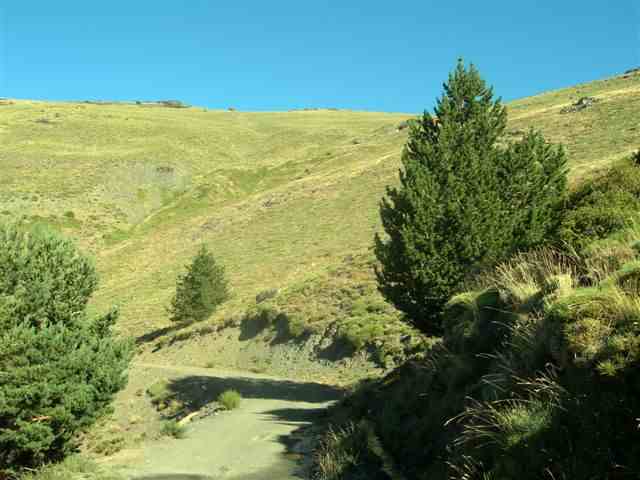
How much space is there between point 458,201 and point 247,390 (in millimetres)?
12550

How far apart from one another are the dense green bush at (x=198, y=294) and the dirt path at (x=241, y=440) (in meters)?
15.9

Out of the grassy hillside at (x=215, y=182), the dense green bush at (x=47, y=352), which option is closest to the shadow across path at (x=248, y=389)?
the dense green bush at (x=47, y=352)

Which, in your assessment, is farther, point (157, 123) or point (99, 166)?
point (157, 123)

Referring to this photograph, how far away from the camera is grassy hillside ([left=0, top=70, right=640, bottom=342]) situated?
166ft

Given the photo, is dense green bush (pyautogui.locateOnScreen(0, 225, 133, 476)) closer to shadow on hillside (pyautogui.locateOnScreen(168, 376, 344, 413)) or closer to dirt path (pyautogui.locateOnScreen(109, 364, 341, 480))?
dirt path (pyautogui.locateOnScreen(109, 364, 341, 480))

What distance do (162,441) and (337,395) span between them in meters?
7.83

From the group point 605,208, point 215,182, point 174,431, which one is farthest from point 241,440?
point 215,182

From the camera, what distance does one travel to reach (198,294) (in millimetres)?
41938

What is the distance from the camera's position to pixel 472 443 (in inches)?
276

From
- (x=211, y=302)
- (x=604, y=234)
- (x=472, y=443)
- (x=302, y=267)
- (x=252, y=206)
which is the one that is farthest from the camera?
(x=252, y=206)

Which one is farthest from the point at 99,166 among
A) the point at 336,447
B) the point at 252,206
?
the point at 336,447

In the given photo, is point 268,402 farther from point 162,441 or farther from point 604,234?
point 604,234

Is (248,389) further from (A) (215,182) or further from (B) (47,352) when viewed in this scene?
(A) (215,182)

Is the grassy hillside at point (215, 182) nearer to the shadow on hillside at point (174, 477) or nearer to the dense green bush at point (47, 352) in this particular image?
the dense green bush at point (47, 352)
